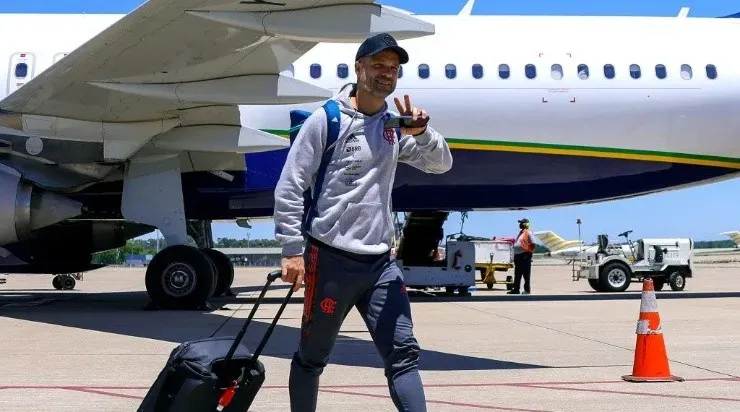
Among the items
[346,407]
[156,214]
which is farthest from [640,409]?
[156,214]

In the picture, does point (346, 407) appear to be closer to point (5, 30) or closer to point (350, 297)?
point (350, 297)

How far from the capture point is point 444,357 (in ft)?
25.9

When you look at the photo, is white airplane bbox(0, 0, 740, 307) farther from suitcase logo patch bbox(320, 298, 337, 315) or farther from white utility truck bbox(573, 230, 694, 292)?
suitcase logo patch bbox(320, 298, 337, 315)

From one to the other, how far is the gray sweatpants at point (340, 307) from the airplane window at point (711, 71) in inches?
463

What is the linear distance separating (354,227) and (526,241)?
14.7 m

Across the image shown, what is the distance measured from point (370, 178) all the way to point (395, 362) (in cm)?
84

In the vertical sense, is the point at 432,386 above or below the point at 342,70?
below

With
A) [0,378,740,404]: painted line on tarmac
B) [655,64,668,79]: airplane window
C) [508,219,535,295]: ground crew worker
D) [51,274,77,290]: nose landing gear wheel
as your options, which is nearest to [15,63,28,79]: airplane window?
[51,274,77,290]: nose landing gear wheel

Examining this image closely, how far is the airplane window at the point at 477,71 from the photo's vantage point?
14.6 meters

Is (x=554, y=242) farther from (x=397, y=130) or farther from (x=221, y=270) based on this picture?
(x=397, y=130)

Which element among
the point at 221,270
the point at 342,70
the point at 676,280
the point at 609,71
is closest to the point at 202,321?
the point at 221,270

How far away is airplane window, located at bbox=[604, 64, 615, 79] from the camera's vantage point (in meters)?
14.7

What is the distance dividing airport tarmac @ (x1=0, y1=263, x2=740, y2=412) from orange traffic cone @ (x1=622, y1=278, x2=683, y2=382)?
0.43 ft

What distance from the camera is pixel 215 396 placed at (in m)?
4.12
